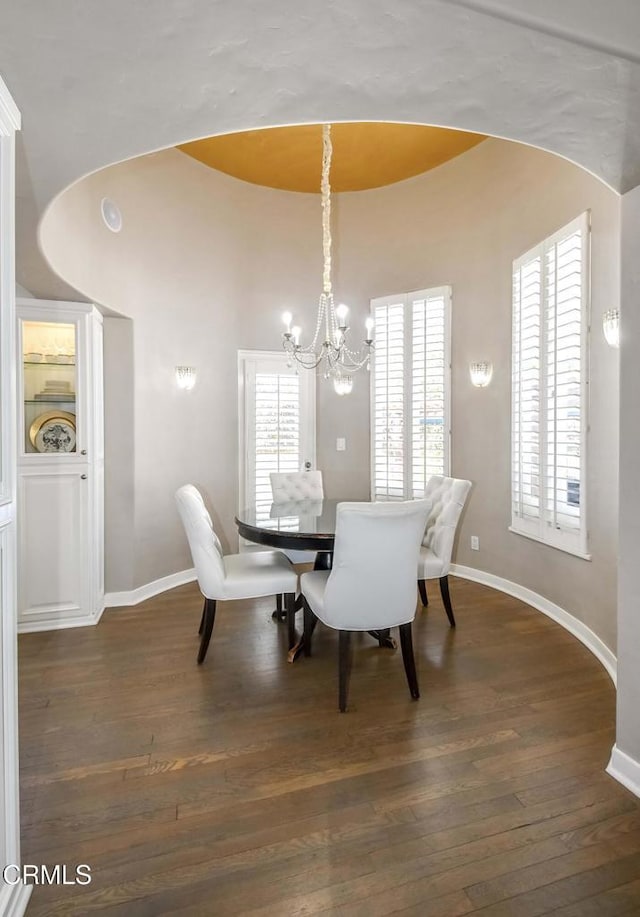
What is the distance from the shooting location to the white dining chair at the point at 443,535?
10.6ft

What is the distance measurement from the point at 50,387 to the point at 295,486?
208cm

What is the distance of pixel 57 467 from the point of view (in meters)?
3.29

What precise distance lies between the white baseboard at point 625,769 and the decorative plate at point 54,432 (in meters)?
3.51

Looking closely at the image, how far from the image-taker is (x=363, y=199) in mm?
4871

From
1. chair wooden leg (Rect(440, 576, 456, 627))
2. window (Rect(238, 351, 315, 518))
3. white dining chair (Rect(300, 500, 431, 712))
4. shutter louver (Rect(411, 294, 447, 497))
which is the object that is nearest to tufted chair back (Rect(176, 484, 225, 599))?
white dining chair (Rect(300, 500, 431, 712))

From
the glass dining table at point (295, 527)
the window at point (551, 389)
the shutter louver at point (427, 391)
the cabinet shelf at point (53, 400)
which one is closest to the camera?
the glass dining table at point (295, 527)

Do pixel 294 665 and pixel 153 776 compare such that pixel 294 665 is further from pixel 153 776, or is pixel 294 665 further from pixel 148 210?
pixel 148 210

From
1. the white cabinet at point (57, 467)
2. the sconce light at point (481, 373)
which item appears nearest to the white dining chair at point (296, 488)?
the white cabinet at point (57, 467)

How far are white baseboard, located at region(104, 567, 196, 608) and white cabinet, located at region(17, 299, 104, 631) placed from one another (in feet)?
1.11

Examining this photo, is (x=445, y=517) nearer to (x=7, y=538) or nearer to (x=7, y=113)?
(x=7, y=538)

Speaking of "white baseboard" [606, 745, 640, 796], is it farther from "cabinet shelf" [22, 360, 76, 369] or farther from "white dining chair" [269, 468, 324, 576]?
"cabinet shelf" [22, 360, 76, 369]

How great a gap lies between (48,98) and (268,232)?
11.8 feet

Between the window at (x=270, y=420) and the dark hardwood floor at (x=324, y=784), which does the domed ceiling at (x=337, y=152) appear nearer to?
the window at (x=270, y=420)

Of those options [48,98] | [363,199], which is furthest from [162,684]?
[363,199]
